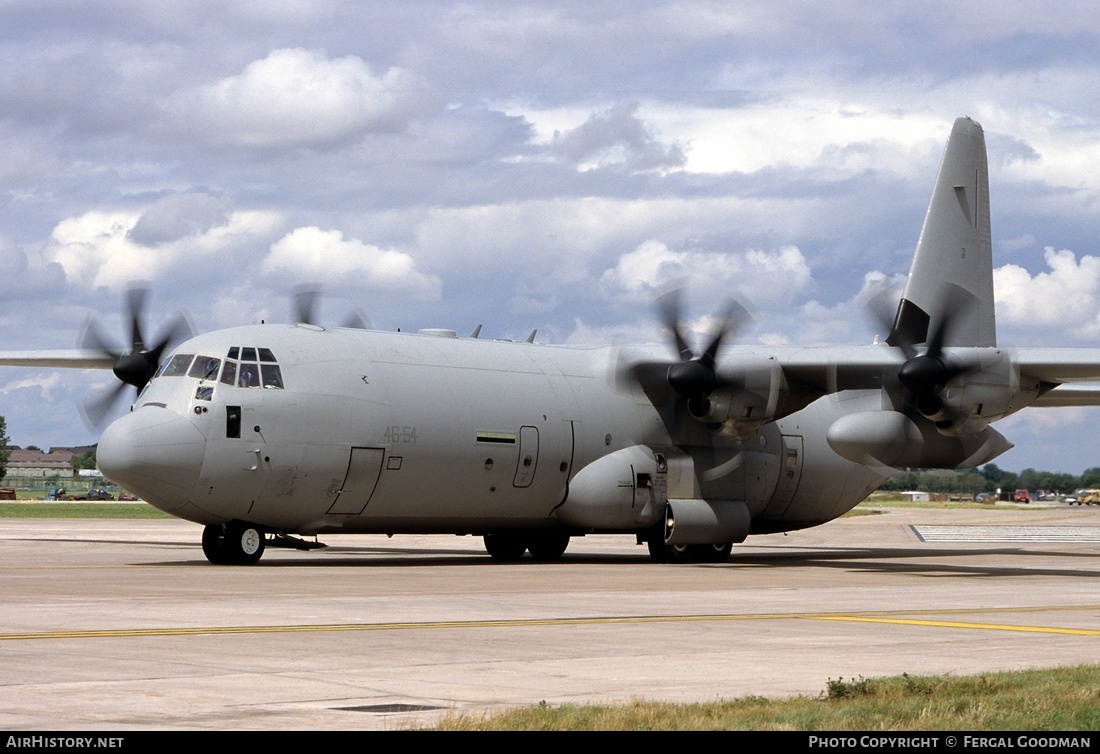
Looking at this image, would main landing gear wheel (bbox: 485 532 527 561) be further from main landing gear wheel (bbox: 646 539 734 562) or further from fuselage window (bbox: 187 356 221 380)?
fuselage window (bbox: 187 356 221 380)

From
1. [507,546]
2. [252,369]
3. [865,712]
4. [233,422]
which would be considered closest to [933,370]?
[507,546]

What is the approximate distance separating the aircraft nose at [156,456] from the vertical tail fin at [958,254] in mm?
15816

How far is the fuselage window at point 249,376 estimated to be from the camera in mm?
26984

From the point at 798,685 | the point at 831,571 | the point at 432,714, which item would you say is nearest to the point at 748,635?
the point at 798,685

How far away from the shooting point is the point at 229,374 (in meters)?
27.0

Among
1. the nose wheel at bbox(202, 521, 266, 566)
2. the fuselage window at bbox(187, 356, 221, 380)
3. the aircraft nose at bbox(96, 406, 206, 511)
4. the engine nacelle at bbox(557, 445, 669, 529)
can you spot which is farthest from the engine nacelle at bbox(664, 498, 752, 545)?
the aircraft nose at bbox(96, 406, 206, 511)

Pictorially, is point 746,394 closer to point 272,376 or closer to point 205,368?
point 272,376

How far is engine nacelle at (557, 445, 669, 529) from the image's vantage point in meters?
31.6

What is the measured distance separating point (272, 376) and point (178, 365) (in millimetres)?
1809

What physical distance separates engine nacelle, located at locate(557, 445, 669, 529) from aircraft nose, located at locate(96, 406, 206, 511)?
29.4 ft

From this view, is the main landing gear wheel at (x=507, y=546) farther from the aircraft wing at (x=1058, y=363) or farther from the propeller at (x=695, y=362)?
the aircraft wing at (x=1058, y=363)

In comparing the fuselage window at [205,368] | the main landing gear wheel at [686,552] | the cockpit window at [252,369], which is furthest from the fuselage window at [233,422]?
the main landing gear wheel at [686,552]
